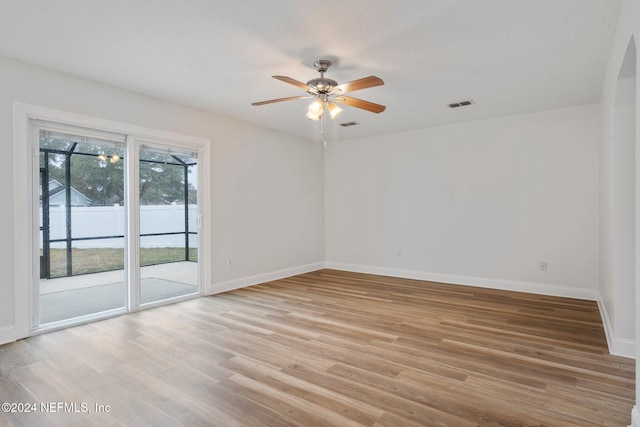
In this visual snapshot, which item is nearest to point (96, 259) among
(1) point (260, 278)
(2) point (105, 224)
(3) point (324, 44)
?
(2) point (105, 224)

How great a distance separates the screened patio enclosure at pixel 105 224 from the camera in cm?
359

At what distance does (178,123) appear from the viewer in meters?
4.52

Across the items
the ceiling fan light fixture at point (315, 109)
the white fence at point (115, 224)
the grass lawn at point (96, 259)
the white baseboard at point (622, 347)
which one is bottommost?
the white baseboard at point (622, 347)

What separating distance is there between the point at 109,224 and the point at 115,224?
0.06 m

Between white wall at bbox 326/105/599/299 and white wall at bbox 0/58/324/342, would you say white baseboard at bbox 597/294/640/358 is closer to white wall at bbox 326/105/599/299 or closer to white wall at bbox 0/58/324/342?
white wall at bbox 326/105/599/299

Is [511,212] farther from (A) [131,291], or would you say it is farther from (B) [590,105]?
(A) [131,291]

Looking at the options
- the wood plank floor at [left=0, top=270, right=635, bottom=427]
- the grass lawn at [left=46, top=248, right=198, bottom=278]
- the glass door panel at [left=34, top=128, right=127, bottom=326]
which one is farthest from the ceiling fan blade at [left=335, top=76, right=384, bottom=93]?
the grass lawn at [left=46, top=248, right=198, bottom=278]

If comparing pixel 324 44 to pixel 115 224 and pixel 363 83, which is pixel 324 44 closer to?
pixel 363 83

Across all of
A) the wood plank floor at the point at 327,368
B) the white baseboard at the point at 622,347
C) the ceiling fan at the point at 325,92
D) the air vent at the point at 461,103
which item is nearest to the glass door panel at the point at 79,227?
the wood plank floor at the point at 327,368

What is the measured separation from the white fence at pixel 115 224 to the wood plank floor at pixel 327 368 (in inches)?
34.4

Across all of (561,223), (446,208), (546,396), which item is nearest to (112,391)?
(546,396)

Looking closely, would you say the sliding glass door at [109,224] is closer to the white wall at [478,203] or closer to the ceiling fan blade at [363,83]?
the ceiling fan blade at [363,83]

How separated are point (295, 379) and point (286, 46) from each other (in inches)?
104

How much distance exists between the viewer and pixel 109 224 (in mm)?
3979
